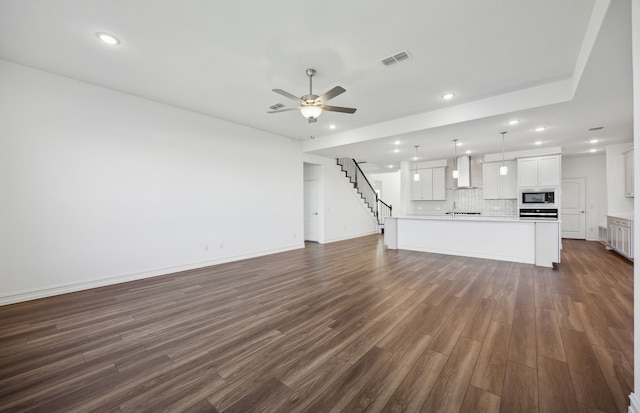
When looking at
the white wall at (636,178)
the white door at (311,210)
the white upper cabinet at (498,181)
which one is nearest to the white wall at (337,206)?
the white door at (311,210)

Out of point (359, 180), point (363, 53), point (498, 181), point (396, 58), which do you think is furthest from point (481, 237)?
point (359, 180)

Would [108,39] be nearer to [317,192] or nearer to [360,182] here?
[317,192]

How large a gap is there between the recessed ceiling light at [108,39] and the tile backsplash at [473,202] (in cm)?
906

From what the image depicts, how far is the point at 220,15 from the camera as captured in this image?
2613mm

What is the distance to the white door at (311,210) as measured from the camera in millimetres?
8750

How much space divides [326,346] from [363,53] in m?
3.45

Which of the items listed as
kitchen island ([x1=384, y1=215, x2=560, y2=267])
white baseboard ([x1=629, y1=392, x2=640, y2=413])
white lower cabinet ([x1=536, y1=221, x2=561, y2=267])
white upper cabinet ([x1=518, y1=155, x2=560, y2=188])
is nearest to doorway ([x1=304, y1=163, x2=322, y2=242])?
kitchen island ([x1=384, y1=215, x2=560, y2=267])

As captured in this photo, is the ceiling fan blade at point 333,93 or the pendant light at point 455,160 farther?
the pendant light at point 455,160

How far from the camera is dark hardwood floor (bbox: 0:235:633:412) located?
5.79ft

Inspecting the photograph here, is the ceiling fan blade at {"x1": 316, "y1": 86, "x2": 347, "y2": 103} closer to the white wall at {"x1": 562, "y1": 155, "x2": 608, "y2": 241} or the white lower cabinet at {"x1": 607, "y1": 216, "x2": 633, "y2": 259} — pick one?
the white lower cabinet at {"x1": 607, "y1": 216, "x2": 633, "y2": 259}

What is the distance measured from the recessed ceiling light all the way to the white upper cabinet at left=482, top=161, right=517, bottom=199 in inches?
380

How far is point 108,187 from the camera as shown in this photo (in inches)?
168

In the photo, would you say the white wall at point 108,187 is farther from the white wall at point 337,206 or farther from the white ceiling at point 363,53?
the white wall at point 337,206

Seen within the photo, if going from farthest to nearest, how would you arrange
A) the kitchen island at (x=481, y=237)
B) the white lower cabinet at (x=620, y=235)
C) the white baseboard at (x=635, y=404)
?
the white lower cabinet at (x=620, y=235), the kitchen island at (x=481, y=237), the white baseboard at (x=635, y=404)
